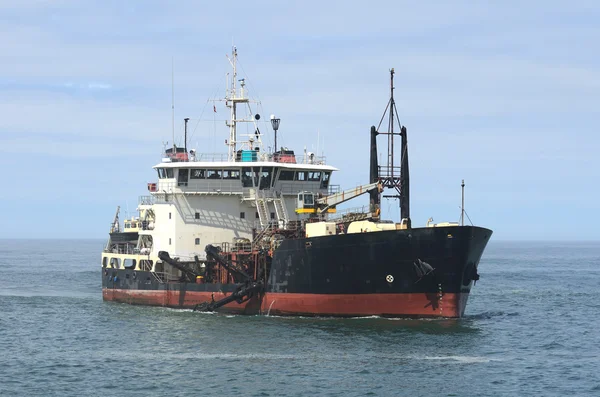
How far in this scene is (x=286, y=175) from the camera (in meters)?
46.0

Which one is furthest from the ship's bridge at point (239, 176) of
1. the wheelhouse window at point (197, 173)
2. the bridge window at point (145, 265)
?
the bridge window at point (145, 265)

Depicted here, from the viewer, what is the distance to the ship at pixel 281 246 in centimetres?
3691

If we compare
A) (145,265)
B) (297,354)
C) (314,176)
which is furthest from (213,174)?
(297,354)

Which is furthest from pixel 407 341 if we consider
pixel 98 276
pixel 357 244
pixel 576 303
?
pixel 98 276

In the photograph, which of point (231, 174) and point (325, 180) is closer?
point (231, 174)

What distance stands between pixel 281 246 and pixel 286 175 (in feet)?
23.3

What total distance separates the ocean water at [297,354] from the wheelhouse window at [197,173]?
283 inches

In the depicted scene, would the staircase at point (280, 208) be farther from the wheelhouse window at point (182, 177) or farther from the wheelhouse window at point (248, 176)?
the wheelhouse window at point (182, 177)

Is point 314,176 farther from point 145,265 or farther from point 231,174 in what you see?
point 145,265

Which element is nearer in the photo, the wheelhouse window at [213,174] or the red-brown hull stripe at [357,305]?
the red-brown hull stripe at [357,305]

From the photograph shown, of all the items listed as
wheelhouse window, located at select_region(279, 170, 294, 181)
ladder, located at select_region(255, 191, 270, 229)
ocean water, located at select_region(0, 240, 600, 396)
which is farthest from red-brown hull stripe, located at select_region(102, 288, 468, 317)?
wheelhouse window, located at select_region(279, 170, 294, 181)

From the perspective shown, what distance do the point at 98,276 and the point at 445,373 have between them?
178ft

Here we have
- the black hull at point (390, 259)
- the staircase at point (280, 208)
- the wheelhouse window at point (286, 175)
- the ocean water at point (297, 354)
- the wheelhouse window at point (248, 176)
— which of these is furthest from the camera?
the wheelhouse window at point (286, 175)

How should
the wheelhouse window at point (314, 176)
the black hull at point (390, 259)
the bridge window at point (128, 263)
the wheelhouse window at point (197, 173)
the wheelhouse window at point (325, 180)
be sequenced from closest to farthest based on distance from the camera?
1. the black hull at point (390, 259)
2. the wheelhouse window at point (197, 173)
3. the wheelhouse window at point (314, 176)
4. the wheelhouse window at point (325, 180)
5. the bridge window at point (128, 263)
